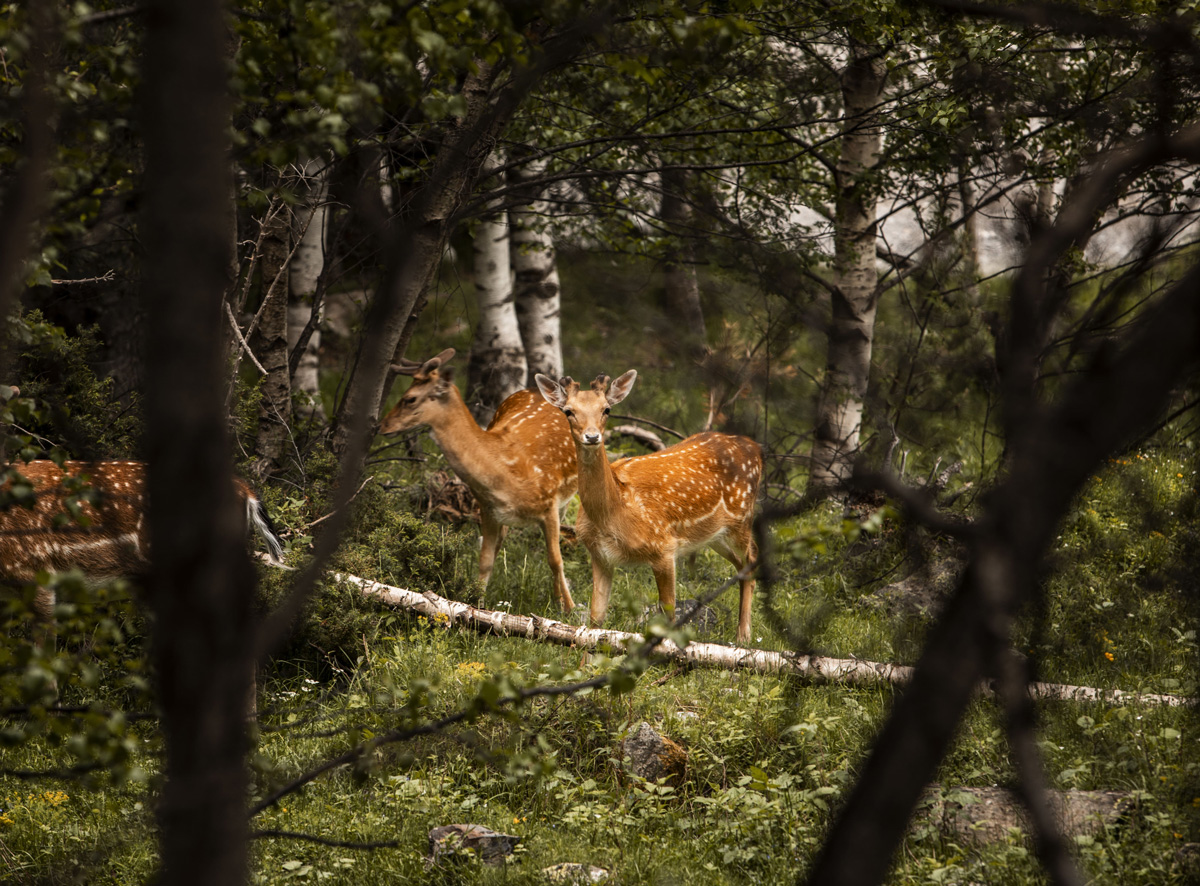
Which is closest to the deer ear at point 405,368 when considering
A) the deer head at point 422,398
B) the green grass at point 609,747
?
the deer head at point 422,398

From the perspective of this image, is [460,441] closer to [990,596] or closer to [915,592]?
[915,592]

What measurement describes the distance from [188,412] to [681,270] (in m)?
9.55

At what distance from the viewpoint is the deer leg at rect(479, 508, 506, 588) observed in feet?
25.6

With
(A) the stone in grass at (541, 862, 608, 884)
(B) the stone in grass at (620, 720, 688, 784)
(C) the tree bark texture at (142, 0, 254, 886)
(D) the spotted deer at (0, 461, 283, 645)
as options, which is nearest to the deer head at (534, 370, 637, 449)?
(D) the spotted deer at (0, 461, 283, 645)

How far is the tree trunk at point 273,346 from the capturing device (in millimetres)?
6777

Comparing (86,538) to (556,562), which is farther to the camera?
(556,562)

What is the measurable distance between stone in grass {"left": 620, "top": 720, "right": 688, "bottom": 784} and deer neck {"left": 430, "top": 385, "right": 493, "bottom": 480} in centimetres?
333

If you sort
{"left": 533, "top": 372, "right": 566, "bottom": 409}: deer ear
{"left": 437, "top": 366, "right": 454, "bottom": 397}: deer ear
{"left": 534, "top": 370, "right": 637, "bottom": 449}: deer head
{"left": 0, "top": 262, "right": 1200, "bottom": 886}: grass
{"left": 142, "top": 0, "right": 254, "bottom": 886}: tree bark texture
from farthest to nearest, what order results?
{"left": 437, "top": 366, "right": 454, "bottom": 397}: deer ear
{"left": 533, "top": 372, "right": 566, "bottom": 409}: deer ear
{"left": 534, "top": 370, "right": 637, "bottom": 449}: deer head
{"left": 0, "top": 262, "right": 1200, "bottom": 886}: grass
{"left": 142, "top": 0, "right": 254, "bottom": 886}: tree bark texture

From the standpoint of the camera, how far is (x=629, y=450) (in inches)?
443

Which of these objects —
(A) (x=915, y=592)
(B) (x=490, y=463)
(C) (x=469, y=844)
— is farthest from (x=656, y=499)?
(C) (x=469, y=844)

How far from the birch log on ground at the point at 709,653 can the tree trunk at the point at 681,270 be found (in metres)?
2.97

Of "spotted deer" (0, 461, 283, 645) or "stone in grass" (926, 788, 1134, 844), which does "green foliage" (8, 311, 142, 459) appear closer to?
"spotted deer" (0, 461, 283, 645)

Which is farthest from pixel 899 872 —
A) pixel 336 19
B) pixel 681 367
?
pixel 681 367

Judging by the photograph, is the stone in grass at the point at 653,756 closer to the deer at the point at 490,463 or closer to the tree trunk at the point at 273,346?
the deer at the point at 490,463
